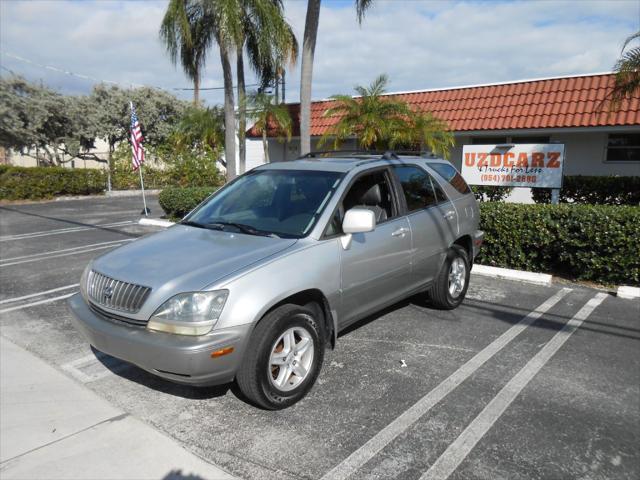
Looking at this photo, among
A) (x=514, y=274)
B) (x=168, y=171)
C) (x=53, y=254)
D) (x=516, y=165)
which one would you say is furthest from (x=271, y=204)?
(x=168, y=171)

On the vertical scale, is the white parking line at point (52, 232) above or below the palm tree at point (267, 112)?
below

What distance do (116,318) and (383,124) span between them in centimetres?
1050

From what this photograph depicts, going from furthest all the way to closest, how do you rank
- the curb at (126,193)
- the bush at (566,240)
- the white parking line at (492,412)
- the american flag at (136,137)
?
the curb at (126,193)
the american flag at (136,137)
the bush at (566,240)
the white parking line at (492,412)

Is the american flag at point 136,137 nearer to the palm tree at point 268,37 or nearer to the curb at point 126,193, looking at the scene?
the palm tree at point 268,37

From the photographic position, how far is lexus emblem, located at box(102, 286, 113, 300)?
11.6ft

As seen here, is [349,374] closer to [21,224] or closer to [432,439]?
[432,439]

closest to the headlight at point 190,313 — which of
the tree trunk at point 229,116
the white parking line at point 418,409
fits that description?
the white parking line at point 418,409

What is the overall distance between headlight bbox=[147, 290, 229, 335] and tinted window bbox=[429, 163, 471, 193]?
3459 millimetres

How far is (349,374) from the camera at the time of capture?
422 centimetres

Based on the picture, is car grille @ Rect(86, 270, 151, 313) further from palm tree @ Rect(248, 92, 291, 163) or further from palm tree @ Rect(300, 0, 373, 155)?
palm tree @ Rect(248, 92, 291, 163)

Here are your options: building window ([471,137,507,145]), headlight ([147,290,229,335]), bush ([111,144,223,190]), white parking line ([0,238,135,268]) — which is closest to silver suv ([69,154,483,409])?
headlight ([147,290,229,335])

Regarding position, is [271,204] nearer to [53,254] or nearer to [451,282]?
[451,282]

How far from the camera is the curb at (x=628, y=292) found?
6.46 meters

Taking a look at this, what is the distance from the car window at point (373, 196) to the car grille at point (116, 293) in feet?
5.61
